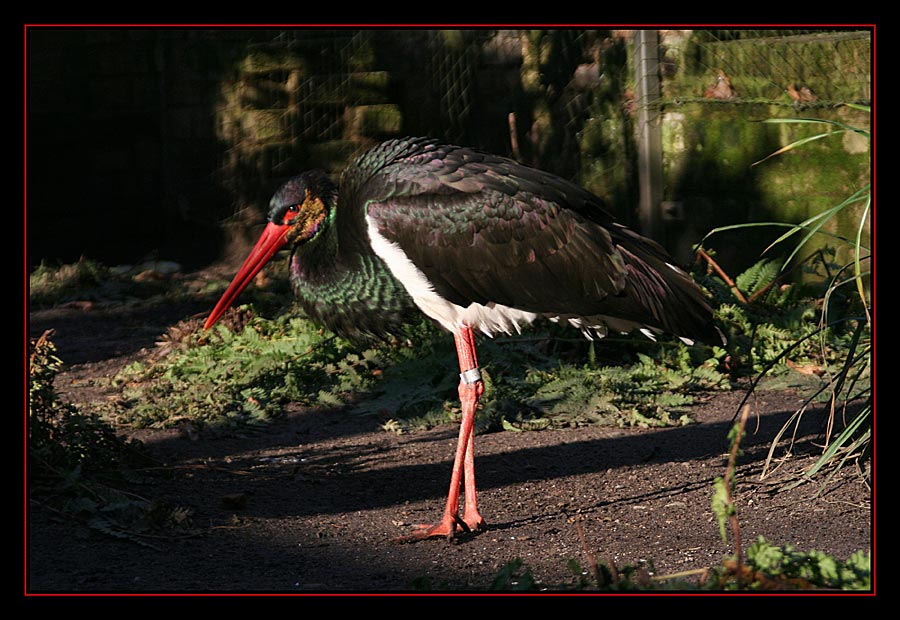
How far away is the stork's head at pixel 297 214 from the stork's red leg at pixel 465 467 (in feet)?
2.54

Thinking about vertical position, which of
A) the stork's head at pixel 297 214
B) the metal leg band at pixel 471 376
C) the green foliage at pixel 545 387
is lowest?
the green foliage at pixel 545 387

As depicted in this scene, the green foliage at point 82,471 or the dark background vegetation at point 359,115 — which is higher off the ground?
the dark background vegetation at point 359,115

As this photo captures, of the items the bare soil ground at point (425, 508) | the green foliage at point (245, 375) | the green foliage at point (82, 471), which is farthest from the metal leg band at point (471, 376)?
the green foliage at point (245, 375)

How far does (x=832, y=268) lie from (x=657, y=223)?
45.0 inches

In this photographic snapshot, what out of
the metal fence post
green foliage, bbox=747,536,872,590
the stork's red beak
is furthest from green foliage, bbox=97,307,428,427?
green foliage, bbox=747,536,872,590

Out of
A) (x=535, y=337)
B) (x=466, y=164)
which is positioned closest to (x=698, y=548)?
(x=466, y=164)

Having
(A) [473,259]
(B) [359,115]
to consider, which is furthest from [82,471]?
(B) [359,115]

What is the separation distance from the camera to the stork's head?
4.84 meters

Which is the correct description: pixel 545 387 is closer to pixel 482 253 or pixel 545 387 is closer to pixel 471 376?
pixel 471 376

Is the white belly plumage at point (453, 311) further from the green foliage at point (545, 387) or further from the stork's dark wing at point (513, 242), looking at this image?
the green foliage at point (545, 387)

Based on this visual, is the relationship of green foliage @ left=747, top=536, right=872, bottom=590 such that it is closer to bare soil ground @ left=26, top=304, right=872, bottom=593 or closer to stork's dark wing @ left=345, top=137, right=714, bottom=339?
bare soil ground @ left=26, top=304, right=872, bottom=593

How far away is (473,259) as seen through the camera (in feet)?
14.9

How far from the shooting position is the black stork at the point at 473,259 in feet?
→ 14.7

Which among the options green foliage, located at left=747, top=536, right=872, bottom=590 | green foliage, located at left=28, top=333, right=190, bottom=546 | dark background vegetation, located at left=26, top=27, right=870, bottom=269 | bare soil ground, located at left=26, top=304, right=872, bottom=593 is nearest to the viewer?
green foliage, located at left=747, top=536, right=872, bottom=590
